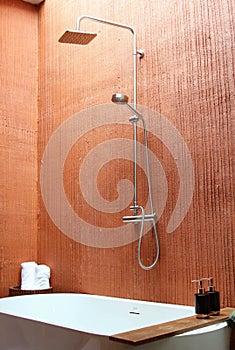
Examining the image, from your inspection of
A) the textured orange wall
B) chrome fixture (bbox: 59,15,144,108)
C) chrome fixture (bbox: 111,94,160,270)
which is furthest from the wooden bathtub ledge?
the textured orange wall

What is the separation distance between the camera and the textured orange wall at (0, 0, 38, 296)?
3.48 meters

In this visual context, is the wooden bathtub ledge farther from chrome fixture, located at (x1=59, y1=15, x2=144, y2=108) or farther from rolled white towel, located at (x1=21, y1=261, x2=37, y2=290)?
rolled white towel, located at (x1=21, y1=261, x2=37, y2=290)

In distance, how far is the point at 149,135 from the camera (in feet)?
9.41

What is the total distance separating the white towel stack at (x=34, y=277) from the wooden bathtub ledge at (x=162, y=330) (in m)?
1.54

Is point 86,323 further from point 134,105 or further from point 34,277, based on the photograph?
point 134,105

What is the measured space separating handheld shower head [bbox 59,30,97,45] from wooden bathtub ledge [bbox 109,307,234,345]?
165cm

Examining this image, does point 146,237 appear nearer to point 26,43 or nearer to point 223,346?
point 223,346

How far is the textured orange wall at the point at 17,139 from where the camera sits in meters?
3.48

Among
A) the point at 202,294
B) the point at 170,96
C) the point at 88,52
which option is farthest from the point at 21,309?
the point at 88,52

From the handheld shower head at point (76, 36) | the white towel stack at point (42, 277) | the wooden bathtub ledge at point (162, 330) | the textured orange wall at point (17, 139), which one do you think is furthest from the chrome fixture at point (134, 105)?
the textured orange wall at point (17, 139)

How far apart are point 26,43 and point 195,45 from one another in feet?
5.37

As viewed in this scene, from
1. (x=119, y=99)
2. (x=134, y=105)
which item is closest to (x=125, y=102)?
(x=119, y=99)

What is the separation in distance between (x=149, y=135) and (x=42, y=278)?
1304mm

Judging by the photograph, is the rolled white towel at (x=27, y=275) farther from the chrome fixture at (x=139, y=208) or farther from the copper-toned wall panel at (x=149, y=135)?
the chrome fixture at (x=139, y=208)
